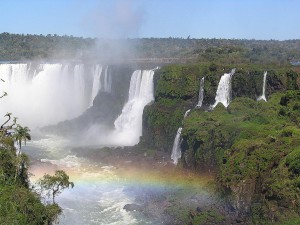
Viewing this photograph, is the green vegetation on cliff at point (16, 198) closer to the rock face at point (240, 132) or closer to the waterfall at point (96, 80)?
the rock face at point (240, 132)

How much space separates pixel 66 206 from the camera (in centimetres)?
2714

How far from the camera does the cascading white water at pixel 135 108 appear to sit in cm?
4372

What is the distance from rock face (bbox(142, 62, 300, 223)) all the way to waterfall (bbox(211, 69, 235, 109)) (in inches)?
15.1

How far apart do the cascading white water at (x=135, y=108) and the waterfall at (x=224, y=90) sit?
283 inches

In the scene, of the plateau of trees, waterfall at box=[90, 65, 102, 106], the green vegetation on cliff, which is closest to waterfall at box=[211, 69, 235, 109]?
waterfall at box=[90, 65, 102, 106]

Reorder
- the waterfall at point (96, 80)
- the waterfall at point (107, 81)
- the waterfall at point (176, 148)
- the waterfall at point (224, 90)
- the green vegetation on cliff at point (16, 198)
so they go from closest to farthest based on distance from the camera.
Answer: the green vegetation on cliff at point (16, 198) → the waterfall at point (176, 148) → the waterfall at point (224, 90) → the waterfall at point (107, 81) → the waterfall at point (96, 80)

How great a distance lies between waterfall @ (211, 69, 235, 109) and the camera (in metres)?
39.2

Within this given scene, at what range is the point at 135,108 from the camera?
44.8 m

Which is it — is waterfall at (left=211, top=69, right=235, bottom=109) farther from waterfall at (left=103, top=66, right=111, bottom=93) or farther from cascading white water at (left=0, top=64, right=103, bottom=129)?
cascading white water at (left=0, top=64, right=103, bottom=129)

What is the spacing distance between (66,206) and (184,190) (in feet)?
24.1

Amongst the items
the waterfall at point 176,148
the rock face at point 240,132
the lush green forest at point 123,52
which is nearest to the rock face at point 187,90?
the rock face at point 240,132

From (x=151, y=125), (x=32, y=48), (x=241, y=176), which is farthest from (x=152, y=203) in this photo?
(x=32, y=48)

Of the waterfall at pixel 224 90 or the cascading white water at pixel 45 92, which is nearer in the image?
the waterfall at pixel 224 90

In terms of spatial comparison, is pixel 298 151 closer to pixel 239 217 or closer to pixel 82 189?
pixel 239 217
